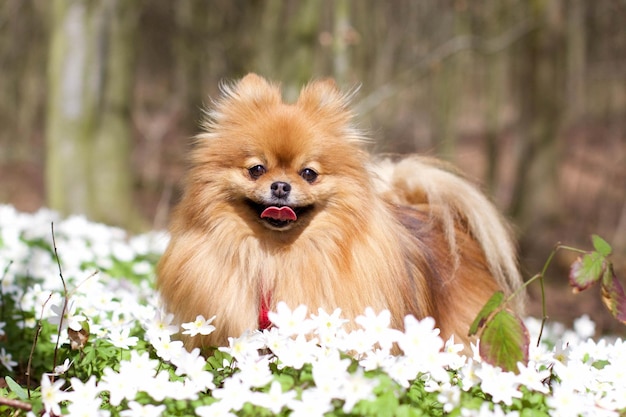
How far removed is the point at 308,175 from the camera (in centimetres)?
345

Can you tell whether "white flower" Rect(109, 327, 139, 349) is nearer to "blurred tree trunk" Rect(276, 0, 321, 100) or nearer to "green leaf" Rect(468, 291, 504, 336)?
"green leaf" Rect(468, 291, 504, 336)

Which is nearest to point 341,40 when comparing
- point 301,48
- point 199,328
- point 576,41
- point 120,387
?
point 301,48

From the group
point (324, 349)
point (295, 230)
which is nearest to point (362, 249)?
point (295, 230)

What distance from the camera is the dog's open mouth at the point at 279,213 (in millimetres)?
3316

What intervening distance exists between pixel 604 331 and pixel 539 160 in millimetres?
4228

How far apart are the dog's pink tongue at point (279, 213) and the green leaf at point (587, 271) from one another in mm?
1299

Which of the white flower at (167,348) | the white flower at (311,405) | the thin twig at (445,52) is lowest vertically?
the white flower at (311,405)

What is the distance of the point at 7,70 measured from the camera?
19578 millimetres

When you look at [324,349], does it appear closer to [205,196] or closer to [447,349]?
[447,349]

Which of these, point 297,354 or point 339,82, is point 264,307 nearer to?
point 297,354

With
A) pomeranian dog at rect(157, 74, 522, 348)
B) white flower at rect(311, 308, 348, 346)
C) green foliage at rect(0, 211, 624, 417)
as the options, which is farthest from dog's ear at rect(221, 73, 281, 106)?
white flower at rect(311, 308, 348, 346)

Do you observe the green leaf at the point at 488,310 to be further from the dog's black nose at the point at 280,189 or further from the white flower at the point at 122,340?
the white flower at the point at 122,340

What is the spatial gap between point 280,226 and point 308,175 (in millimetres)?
292

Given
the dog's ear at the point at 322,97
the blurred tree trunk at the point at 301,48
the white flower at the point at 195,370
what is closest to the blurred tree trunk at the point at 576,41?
the blurred tree trunk at the point at 301,48
